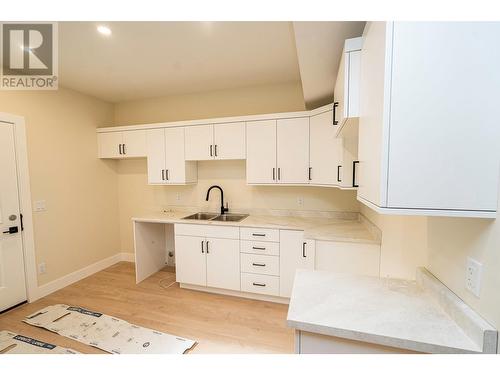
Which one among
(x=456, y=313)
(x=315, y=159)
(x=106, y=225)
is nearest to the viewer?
(x=456, y=313)

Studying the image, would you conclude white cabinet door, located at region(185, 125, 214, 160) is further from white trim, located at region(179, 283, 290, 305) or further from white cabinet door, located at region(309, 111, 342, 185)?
white trim, located at region(179, 283, 290, 305)

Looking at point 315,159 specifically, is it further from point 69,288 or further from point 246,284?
point 69,288

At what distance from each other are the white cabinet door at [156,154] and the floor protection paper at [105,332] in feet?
5.55

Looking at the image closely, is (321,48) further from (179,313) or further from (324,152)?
(179,313)

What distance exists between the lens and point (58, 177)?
2885 mm

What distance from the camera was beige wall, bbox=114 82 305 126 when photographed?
2928 mm

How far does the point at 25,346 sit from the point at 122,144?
7.89 ft

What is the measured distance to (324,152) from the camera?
2.33 meters

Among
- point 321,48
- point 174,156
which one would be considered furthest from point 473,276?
point 174,156

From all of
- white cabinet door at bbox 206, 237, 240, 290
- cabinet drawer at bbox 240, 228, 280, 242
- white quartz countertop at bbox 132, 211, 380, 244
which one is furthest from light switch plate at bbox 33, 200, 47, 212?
cabinet drawer at bbox 240, 228, 280, 242

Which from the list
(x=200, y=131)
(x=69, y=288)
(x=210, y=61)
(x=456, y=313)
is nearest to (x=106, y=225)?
(x=69, y=288)

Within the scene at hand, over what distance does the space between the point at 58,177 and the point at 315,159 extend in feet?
10.7
